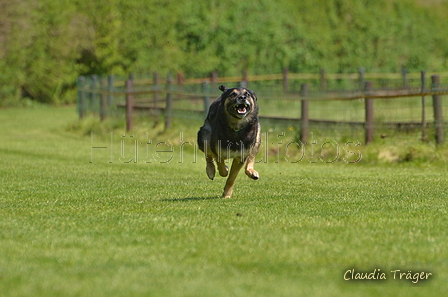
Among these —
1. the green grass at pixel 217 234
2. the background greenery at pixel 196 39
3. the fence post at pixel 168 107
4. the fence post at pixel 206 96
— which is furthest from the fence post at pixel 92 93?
the green grass at pixel 217 234

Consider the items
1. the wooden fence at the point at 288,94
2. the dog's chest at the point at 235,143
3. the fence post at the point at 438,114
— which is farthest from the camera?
the wooden fence at the point at 288,94

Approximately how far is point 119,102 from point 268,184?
14.2 meters

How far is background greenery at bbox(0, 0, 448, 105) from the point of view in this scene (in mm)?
37031

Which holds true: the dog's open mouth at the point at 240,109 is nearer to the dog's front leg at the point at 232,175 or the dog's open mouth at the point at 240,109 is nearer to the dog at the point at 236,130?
the dog at the point at 236,130

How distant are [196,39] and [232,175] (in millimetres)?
32185

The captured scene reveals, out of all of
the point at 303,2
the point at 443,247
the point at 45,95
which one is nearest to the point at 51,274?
the point at 443,247

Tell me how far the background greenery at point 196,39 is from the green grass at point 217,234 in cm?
2523

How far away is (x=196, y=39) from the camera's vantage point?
4066 centimetres

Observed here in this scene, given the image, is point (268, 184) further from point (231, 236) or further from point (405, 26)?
point (405, 26)

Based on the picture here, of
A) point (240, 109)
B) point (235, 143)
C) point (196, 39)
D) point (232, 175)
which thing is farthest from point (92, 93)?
point (240, 109)

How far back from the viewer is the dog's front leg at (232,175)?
8895mm

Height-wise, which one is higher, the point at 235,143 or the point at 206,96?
the point at 206,96

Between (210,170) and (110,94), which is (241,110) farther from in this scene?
(110,94)

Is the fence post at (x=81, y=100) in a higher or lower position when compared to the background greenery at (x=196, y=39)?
lower
